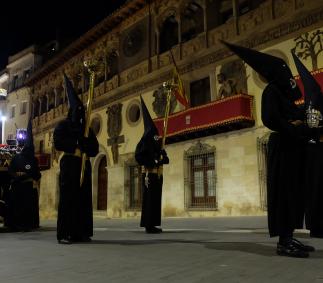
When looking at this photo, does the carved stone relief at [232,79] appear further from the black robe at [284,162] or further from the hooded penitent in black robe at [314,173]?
the black robe at [284,162]

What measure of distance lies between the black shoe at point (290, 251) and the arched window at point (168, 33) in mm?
15865

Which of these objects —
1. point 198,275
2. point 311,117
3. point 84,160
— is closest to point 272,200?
point 311,117

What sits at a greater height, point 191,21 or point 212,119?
point 191,21

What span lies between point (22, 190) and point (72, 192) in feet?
13.4

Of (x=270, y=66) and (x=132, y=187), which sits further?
(x=132, y=187)

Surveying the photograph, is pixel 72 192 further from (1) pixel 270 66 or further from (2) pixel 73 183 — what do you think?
(1) pixel 270 66

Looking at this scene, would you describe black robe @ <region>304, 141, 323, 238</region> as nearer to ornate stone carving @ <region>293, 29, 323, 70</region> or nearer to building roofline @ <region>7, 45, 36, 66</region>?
ornate stone carving @ <region>293, 29, 323, 70</region>

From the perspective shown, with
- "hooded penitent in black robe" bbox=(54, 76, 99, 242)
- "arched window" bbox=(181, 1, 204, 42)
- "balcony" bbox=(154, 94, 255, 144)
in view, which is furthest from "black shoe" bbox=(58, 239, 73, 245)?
"arched window" bbox=(181, 1, 204, 42)

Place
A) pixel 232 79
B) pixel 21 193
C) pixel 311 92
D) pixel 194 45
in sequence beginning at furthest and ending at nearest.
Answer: pixel 194 45
pixel 232 79
pixel 21 193
pixel 311 92

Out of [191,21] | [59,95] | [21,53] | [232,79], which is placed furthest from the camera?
[21,53]

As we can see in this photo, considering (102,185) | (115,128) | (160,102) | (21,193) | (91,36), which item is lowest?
(21,193)

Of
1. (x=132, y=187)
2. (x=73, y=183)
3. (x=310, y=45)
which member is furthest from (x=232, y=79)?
(x=73, y=183)

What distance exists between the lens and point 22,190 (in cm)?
926

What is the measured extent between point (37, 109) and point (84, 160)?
25048 millimetres
